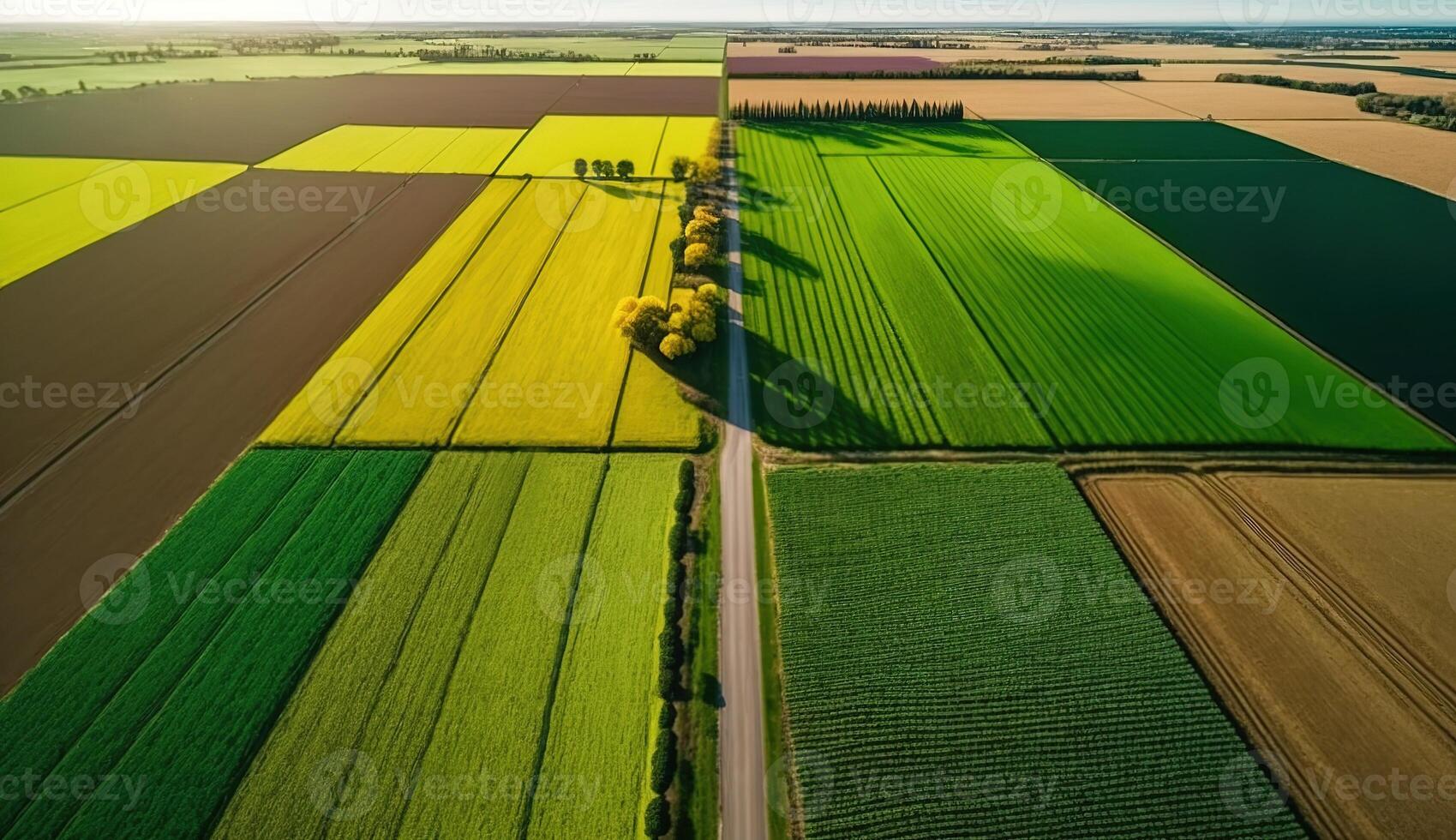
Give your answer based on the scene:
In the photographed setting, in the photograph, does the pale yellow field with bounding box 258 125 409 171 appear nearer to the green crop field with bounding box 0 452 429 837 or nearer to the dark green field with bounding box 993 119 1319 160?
the green crop field with bounding box 0 452 429 837

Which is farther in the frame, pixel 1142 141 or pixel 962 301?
pixel 1142 141

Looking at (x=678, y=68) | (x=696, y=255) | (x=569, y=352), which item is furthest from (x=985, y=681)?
(x=678, y=68)

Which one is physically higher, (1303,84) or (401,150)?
(1303,84)

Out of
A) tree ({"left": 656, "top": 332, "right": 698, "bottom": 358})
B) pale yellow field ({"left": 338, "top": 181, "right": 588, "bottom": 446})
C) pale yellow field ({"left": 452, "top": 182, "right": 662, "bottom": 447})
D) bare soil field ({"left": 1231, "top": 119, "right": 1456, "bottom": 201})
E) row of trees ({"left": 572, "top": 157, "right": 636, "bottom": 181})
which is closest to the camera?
pale yellow field ({"left": 338, "top": 181, "right": 588, "bottom": 446})

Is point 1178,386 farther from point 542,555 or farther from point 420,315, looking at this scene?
point 420,315

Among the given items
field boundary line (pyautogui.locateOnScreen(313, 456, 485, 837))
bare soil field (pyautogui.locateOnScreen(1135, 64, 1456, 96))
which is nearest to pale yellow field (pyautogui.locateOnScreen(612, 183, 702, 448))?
field boundary line (pyautogui.locateOnScreen(313, 456, 485, 837))

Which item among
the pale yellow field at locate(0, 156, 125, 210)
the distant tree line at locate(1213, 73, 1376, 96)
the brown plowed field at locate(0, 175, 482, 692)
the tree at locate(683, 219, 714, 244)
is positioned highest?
the distant tree line at locate(1213, 73, 1376, 96)

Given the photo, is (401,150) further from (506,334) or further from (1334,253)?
(1334,253)
